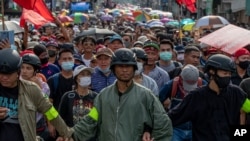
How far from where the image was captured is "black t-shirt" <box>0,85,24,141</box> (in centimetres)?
559

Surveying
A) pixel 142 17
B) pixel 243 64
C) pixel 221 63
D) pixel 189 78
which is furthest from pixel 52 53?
pixel 142 17

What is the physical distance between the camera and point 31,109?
222 inches

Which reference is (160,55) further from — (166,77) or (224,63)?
(224,63)

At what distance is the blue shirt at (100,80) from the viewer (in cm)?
845

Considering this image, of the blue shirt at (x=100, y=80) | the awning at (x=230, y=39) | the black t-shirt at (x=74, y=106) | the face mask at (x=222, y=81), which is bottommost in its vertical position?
the black t-shirt at (x=74, y=106)

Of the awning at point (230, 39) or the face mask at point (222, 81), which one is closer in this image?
the face mask at point (222, 81)

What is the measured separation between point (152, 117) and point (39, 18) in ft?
25.4

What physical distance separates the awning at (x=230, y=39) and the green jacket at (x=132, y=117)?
153 inches

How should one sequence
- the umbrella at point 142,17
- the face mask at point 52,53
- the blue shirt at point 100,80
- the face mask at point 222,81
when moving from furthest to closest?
the umbrella at point 142,17, the face mask at point 52,53, the blue shirt at point 100,80, the face mask at point 222,81

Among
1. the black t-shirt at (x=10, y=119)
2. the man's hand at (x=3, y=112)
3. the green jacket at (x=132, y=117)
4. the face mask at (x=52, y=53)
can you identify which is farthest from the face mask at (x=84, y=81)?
the face mask at (x=52, y=53)

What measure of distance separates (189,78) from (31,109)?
8.00 feet

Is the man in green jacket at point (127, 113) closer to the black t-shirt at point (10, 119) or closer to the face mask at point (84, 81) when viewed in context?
the black t-shirt at point (10, 119)

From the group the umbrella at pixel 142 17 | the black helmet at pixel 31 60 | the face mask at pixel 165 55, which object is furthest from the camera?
the umbrella at pixel 142 17

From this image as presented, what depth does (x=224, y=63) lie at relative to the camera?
6359 millimetres
